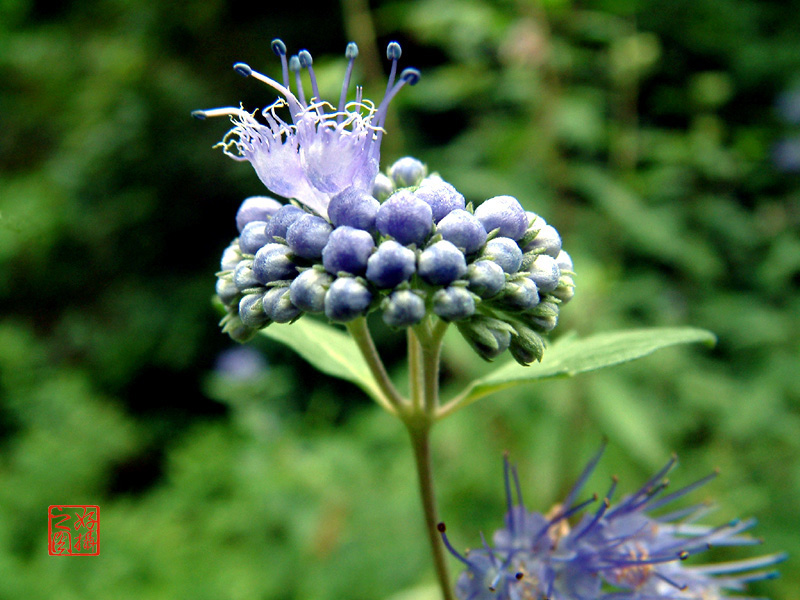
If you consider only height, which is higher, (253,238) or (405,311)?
(253,238)

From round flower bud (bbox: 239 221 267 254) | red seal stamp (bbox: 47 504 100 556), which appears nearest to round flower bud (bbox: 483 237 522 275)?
round flower bud (bbox: 239 221 267 254)

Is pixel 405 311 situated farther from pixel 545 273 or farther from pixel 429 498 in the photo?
pixel 429 498

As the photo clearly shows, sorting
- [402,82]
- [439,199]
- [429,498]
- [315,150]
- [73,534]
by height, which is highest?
[402,82]

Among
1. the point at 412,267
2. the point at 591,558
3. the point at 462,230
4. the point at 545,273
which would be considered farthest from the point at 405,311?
the point at 591,558

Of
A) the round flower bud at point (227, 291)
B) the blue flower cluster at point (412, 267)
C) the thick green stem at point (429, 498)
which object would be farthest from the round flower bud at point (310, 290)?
the thick green stem at point (429, 498)

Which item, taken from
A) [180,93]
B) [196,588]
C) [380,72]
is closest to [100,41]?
[180,93]

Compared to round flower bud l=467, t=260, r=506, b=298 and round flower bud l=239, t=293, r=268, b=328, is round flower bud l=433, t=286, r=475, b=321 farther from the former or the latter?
round flower bud l=239, t=293, r=268, b=328
